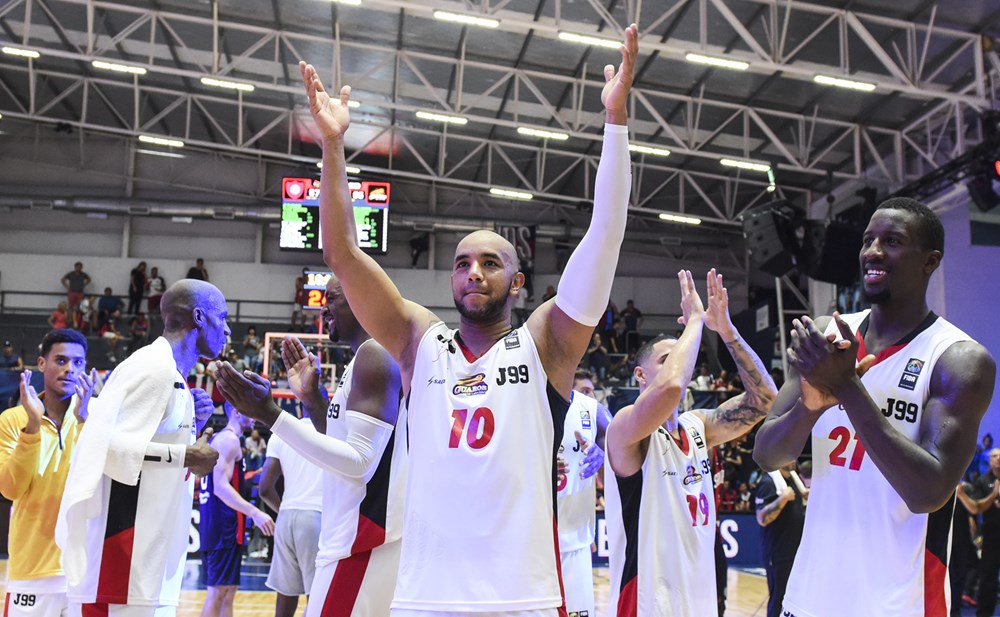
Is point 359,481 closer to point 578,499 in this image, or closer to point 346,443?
point 346,443

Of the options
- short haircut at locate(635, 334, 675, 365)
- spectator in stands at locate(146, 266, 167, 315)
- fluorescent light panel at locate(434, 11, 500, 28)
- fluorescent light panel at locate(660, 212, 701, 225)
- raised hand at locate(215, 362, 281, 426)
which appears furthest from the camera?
spectator in stands at locate(146, 266, 167, 315)

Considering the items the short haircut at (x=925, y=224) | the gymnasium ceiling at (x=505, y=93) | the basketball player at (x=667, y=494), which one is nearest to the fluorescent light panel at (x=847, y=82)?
the gymnasium ceiling at (x=505, y=93)

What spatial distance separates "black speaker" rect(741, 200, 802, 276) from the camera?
16.4 metres

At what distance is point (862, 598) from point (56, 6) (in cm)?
2019

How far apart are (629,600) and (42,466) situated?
3.29 metres

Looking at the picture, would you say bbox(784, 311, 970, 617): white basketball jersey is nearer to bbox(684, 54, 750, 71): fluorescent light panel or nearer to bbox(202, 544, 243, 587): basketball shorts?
bbox(202, 544, 243, 587): basketball shorts

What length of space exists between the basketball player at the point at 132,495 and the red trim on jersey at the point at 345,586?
771mm

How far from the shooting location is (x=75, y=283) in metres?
24.1

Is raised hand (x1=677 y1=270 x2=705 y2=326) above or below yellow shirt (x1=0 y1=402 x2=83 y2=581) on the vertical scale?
above

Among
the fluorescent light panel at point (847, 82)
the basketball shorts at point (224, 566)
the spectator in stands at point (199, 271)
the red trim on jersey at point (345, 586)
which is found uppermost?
the fluorescent light panel at point (847, 82)

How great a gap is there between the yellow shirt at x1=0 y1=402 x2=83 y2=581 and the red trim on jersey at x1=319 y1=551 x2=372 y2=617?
190 centimetres

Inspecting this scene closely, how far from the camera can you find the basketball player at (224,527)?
7.09 meters

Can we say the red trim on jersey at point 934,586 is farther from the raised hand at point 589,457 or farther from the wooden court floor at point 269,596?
the wooden court floor at point 269,596

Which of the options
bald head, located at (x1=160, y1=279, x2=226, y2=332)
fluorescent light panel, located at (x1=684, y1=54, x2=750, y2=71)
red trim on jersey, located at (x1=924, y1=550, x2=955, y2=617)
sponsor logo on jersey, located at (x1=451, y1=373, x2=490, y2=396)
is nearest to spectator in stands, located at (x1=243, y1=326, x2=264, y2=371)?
fluorescent light panel, located at (x1=684, y1=54, x2=750, y2=71)
